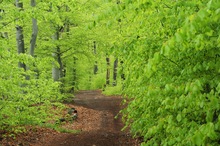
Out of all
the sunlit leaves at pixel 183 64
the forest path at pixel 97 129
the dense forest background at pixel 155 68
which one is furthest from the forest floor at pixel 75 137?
the sunlit leaves at pixel 183 64

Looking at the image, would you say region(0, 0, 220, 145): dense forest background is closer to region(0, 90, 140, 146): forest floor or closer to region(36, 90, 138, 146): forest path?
region(0, 90, 140, 146): forest floor

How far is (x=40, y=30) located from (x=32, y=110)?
10.4 m

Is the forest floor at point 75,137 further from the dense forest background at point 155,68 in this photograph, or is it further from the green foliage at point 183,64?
the green foliage at point 183,64

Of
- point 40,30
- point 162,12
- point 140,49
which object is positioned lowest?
point 140,49

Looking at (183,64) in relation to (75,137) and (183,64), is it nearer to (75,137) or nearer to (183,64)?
(183,64)

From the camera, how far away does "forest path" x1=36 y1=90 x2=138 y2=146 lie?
11328mm

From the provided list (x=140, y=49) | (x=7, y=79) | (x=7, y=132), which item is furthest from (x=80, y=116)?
(x=140, y=49)

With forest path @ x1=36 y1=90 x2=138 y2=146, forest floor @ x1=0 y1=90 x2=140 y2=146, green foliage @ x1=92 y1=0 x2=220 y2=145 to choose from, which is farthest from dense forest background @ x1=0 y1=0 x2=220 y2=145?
forest path @ x1=36 y1=90 x2=138 y2=146

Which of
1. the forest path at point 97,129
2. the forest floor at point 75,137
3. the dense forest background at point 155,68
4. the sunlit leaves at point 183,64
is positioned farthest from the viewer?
the forest path at point 97,129

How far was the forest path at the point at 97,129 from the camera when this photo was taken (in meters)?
11.3

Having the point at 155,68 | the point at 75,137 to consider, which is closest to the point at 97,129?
the point at 75,137

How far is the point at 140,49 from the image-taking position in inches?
203

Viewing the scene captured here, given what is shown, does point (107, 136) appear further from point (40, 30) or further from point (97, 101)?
point (97, 101)

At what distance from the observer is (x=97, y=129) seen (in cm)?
1532
